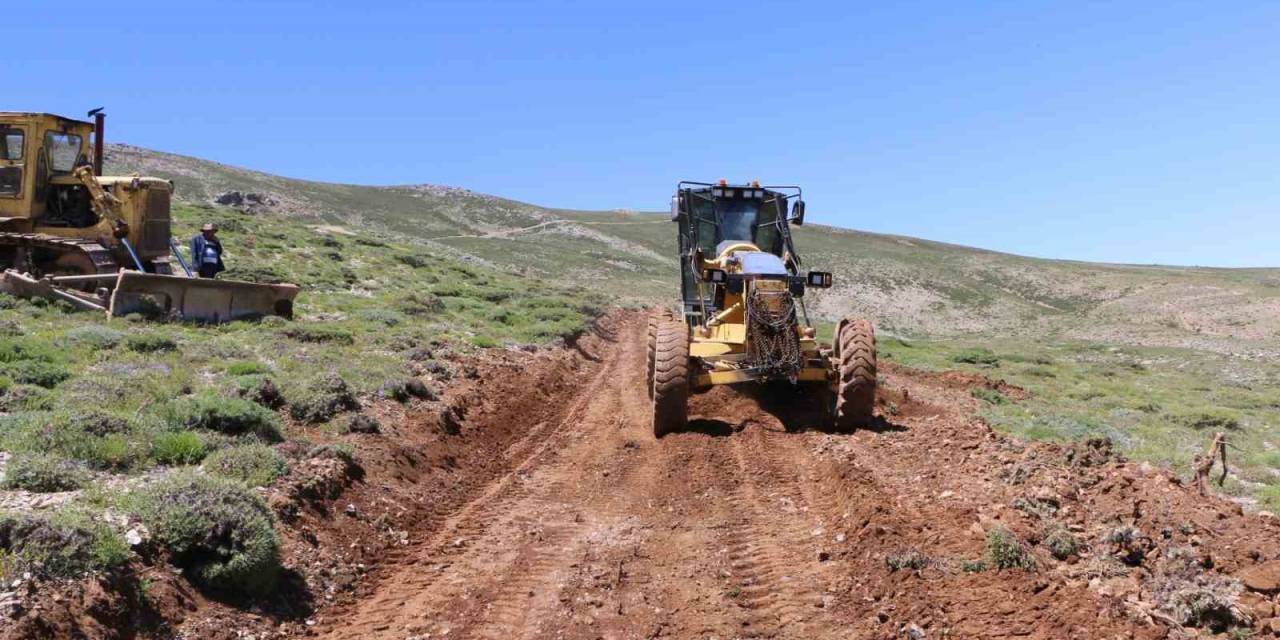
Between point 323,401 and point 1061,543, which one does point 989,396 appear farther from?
point 323,401

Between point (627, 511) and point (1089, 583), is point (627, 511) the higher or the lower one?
the lower one

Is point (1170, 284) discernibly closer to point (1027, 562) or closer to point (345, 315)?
point (345, 315)

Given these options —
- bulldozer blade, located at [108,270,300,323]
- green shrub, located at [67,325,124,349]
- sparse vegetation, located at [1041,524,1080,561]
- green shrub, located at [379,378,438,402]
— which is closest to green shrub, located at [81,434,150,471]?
green shrub, located at [379,378,438,402]

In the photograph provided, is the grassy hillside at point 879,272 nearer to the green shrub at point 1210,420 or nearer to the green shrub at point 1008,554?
the green shrub at point 1210,420

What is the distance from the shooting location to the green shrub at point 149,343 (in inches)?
483

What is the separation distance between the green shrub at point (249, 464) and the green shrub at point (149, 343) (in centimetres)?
490

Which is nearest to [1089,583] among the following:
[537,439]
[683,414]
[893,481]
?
[893,481]

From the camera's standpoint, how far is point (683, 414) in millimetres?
12188

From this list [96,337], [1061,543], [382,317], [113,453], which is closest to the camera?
[1061,543]

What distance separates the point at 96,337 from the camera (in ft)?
40.0

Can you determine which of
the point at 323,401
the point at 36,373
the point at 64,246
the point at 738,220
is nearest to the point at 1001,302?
the point at 738,220

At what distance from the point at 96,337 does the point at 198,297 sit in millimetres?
3660

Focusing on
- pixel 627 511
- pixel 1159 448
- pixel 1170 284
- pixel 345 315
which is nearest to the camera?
pixel 627 511

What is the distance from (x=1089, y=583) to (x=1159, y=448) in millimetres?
8552
